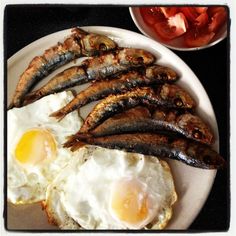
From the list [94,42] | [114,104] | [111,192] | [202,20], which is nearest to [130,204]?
[111,192]

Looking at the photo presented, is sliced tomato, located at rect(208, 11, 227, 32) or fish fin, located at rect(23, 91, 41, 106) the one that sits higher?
sliced tomato, located at rect(208, 11, 227, 32)

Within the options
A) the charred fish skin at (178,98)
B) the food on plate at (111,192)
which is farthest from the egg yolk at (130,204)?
the charred fish skin at (178,98)

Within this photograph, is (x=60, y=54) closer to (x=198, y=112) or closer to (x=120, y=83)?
(x=120, y=83)

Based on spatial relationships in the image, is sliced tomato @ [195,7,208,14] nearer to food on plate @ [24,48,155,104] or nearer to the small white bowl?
the small white bowl

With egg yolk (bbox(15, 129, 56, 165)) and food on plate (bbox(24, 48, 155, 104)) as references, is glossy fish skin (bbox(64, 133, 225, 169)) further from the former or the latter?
food on plate (bbox(24, 48, 155, 104))

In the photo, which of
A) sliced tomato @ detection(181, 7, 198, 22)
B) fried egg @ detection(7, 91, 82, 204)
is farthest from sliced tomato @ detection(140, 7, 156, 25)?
fried egg @ detection(7, 91, 82, 204)

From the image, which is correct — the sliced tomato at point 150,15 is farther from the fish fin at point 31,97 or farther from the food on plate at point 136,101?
the fish fin at point 31,97

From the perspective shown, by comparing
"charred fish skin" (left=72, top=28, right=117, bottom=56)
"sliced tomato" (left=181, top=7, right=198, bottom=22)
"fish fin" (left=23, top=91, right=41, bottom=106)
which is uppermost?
"sliced tomato" (left=181, top=7, right=198, bottom=22)

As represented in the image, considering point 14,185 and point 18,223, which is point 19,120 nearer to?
point 14,185
